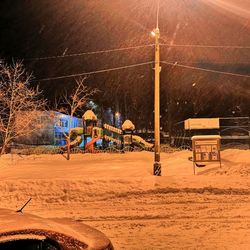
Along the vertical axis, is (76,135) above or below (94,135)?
above

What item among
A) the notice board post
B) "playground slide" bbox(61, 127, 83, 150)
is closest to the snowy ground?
the notice board post

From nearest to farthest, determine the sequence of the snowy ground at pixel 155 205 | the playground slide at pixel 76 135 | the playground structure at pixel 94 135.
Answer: the snowy ground at pixel 155 205
the playground structure at pixel 94 135
the playground slide at pixel 76 135

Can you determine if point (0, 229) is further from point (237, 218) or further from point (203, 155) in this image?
point (203, 155)

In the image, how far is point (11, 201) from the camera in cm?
1289

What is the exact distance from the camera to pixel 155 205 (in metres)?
12.1

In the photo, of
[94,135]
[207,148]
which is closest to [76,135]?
[94,135]

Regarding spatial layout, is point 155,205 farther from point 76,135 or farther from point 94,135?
point 76,135

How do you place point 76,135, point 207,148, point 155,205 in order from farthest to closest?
point 76,135
point 207,148
point 155,205

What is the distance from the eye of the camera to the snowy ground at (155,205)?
8461mm

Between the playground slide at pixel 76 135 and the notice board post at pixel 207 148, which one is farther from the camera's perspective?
the playground slide at pixel 76 135

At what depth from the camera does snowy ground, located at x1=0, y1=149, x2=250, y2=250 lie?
8.46 meters

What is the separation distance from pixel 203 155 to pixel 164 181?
328 cm

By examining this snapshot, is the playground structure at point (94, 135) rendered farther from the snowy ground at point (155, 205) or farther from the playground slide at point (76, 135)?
the snowy ground at point (155, 205)

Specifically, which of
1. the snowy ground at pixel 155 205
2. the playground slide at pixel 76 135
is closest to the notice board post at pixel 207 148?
the snowy ground at pixel 155 205
